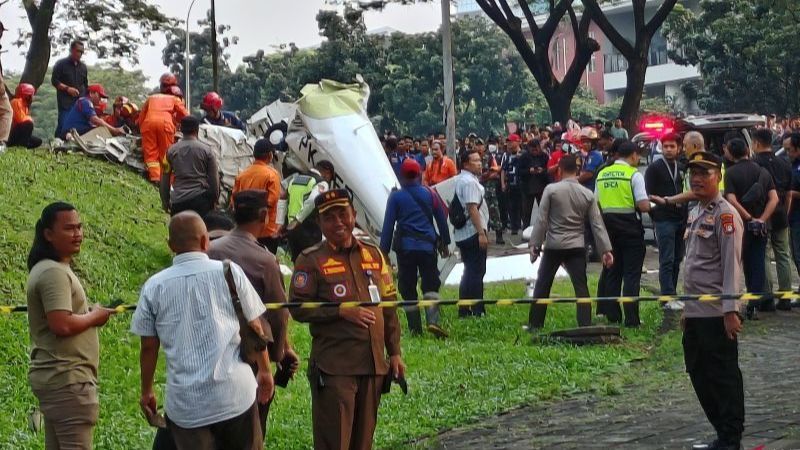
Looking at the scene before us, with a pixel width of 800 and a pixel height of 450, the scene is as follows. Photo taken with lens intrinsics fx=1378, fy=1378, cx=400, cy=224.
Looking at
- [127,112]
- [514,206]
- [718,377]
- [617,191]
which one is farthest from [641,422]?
[514,206]

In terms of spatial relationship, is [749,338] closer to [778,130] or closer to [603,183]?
[603,183]

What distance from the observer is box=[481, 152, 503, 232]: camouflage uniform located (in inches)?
985

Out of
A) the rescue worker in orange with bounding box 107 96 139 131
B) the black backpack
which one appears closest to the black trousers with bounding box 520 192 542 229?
the rescue worker in orange with bounding box 107 96 139 131

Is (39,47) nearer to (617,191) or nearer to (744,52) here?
(617,191)

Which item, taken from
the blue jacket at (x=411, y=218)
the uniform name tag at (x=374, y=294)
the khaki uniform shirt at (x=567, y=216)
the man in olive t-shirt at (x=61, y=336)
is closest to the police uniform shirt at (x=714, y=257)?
the uniform name tag at (x=374, y=294)

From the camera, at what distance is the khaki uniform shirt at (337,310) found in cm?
705

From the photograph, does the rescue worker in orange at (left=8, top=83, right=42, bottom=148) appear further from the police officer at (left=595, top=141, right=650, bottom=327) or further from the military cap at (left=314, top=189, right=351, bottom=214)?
the military cap at (left=314, top=189, right=351, bottom=214)

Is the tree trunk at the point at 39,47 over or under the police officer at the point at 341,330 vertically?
over

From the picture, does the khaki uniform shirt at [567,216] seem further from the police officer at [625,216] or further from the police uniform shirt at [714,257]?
the police uniform shirt at [714,257]

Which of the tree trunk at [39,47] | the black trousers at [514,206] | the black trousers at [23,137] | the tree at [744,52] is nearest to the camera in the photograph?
the black trousers at [23,137]

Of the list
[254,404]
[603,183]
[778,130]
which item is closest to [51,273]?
[254,404]

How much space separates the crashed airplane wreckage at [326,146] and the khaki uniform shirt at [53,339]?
11463 millimetres

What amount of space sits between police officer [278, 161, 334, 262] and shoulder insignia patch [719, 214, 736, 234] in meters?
6.53

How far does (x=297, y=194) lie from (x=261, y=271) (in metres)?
7.46
